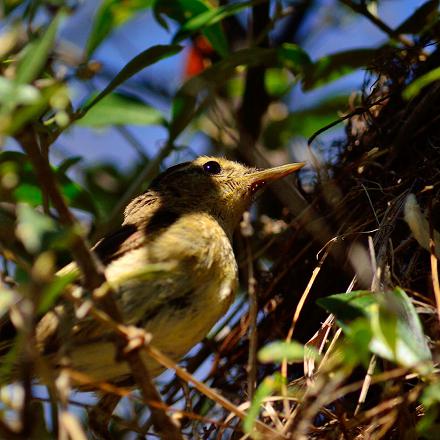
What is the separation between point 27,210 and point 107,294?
0.28 metres

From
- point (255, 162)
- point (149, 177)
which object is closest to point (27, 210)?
point (149, 177)

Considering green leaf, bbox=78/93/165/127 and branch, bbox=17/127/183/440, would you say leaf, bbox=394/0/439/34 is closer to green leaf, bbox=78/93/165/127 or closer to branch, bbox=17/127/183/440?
green leaf, bbox=78/93/165/127

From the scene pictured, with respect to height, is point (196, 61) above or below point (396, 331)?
above

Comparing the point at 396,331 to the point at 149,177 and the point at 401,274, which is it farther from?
the point at 149,177

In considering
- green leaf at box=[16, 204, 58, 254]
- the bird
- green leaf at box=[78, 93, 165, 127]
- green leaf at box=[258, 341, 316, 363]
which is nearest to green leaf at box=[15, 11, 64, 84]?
green leaf at box=[16, 204, 58, 254]

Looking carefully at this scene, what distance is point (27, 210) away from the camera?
1.66 metres

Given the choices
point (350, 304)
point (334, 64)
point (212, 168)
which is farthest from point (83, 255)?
point (334, 64)

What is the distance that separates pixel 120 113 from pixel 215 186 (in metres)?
0.55

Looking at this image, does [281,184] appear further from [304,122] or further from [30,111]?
[30,111]

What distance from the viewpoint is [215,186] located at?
3.46 metres

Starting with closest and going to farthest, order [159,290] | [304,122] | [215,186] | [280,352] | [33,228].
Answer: [33,228] < [280,352] < [159,290] < [215,186] < [304,122]

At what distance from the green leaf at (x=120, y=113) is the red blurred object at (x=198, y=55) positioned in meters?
0.46

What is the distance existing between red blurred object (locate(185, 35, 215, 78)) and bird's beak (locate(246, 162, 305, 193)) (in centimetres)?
79

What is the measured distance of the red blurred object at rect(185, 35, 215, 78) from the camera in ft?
13.2
